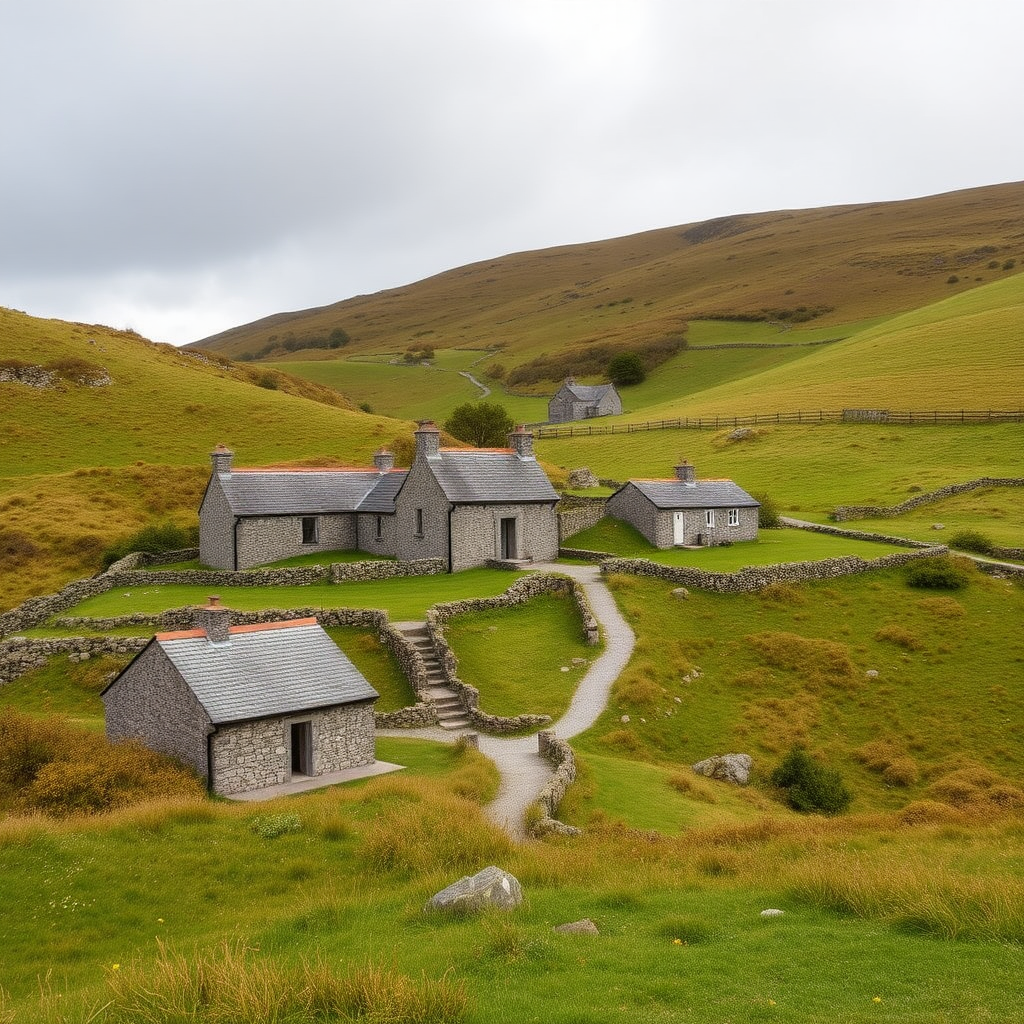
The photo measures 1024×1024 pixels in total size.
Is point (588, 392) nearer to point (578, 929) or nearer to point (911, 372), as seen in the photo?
point (911, 372)

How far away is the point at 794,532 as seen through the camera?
52.6 metres

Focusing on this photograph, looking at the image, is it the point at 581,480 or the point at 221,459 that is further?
the point at 581,480

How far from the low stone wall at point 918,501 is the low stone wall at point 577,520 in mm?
16322

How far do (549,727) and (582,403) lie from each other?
97285 millimetres

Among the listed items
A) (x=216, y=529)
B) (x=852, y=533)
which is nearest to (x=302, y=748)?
(x=216, y=529)

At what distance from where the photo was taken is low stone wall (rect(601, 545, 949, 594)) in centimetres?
3797

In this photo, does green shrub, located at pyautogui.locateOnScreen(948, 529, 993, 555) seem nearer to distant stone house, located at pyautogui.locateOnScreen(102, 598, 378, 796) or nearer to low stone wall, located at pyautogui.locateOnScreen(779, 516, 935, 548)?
low stone wall, located at pyautogui.locateOnScreen(779, 516, 935, 548)

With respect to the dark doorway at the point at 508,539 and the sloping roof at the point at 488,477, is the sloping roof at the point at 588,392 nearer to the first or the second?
the sloping roof at the point at 488,477

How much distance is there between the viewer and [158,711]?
72.7 feet

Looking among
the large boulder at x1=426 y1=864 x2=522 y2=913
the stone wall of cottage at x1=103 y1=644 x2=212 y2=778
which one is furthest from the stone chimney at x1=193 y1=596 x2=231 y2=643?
the large boulder at x1=426 y1=864 x2=522 y2=913

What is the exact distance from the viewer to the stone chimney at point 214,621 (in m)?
22.3

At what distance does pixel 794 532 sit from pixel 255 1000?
4812cm

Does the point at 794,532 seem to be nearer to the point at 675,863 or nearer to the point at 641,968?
the point at 675,863

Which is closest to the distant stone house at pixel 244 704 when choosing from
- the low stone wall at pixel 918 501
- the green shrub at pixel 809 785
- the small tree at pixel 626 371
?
the green shrub at pixel 809 785
